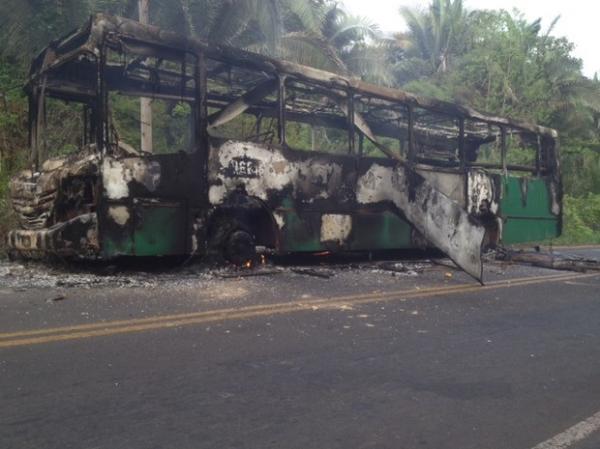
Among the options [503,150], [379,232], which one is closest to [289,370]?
[379,232]

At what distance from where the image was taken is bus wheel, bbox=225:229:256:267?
8.53 m

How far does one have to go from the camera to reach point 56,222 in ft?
25.9

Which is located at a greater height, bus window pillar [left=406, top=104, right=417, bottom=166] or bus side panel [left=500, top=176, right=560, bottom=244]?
bus window pillar [left=406, top=104, right=417, bottom=166]

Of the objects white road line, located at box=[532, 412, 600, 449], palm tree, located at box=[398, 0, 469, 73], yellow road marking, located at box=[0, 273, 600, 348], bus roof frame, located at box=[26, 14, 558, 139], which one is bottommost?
white road line, located at box=[532, 412, 600, 449]

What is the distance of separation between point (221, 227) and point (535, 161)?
26.6 ft

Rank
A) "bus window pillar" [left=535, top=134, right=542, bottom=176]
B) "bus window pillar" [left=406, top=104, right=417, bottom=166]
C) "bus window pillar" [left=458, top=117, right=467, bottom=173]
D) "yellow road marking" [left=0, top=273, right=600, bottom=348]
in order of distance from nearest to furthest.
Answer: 1. "yellow road marking" [left=0, top=273, right=600, bottom=348]
2. "bus window pillar" [left=406, top=104, right=417, bottom=166]
3. "bus window pillar" [left=458, top=117, right=467, bottom=173]
4. "bus window pillar" [left=535, top=134, right=542, bottom=176]

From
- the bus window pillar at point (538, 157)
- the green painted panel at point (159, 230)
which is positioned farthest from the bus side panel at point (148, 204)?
the bus window pillar at point (538, 157)

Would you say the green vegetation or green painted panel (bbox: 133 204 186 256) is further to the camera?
the green vegetation

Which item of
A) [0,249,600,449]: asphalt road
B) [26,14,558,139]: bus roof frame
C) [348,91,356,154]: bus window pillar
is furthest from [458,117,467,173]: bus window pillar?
[0,249,600,449]: asphalt road

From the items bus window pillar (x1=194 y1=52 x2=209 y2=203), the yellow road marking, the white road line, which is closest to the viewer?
the white road line

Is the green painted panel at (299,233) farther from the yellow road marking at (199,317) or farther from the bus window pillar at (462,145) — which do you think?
the bus window pillar at (462,145)

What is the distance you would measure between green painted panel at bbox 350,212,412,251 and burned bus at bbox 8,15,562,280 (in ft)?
0.08

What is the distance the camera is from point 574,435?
126 inches

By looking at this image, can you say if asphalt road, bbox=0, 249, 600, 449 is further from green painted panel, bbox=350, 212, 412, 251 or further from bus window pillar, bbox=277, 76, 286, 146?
green painted panel, bbox=350, 212, 412, 251
